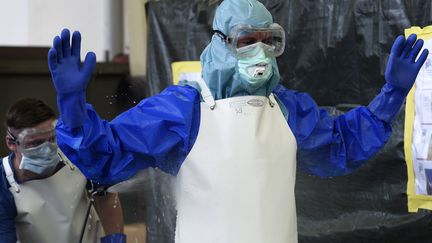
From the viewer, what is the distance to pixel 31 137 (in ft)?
7.52

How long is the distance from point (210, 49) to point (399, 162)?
0.93 metres

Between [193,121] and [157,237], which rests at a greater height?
[193,121]

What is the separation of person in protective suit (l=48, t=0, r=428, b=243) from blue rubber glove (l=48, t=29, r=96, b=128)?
95mm

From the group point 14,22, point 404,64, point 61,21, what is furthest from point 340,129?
point 14,22

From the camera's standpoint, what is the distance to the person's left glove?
5.04 ft

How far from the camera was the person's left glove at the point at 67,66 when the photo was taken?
154 cm

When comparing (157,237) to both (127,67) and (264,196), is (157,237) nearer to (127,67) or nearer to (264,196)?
(264,196)

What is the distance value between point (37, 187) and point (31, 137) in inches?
7.1

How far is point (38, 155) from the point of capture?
2.29 metres

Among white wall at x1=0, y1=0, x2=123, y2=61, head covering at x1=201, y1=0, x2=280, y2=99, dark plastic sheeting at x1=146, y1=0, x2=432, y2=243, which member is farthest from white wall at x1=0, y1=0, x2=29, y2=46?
head covering at x1=201, y1=0, x2=280, y2=99

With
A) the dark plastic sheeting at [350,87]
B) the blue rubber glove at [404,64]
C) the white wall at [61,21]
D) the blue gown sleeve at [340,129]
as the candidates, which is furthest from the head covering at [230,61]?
the white wall at [61,21]

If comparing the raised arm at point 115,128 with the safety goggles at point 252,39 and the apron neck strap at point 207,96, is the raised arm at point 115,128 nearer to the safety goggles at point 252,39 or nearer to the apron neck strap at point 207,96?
the apron neck strap at point 207,96

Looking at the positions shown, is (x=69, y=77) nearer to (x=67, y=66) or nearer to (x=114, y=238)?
(x=67, y=66)

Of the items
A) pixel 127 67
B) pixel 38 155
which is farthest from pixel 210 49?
pixel 127 67
